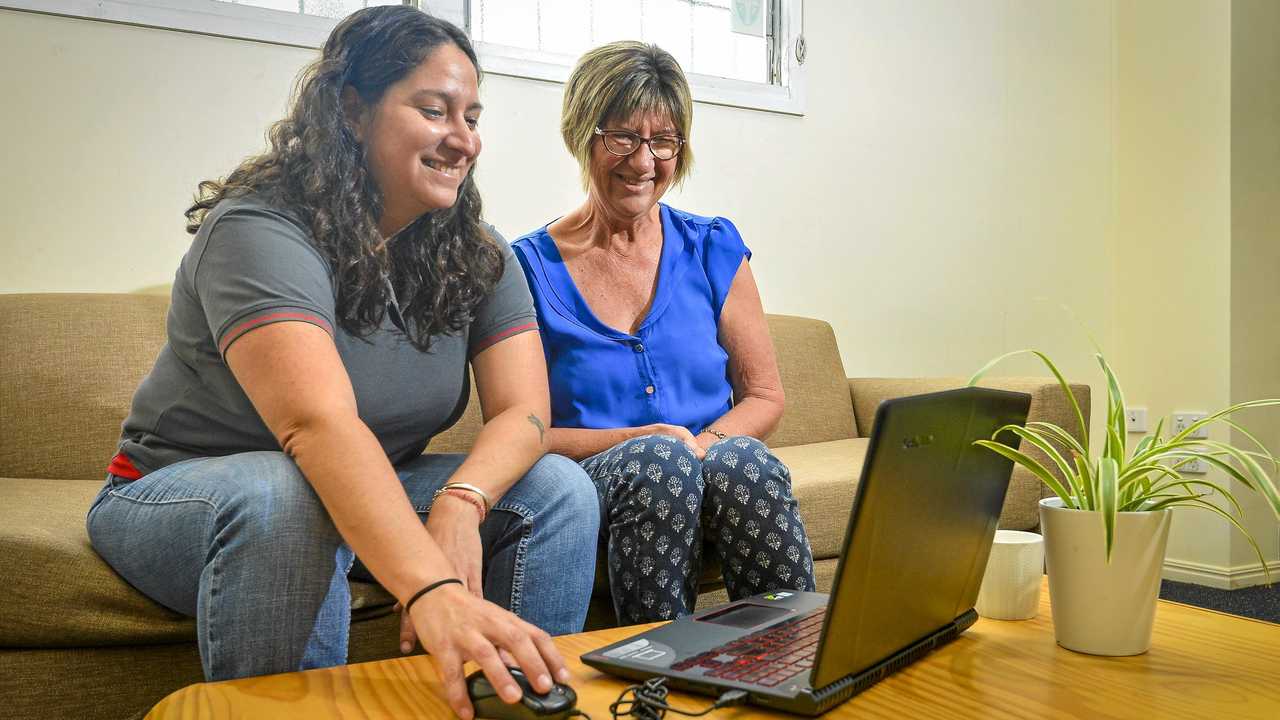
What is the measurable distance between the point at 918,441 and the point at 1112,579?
29cm

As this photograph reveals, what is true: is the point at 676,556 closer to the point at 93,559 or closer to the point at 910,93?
the point at 93,559

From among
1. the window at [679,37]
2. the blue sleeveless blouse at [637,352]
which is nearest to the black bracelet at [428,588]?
the blue sleeveless blouse at [637,352]

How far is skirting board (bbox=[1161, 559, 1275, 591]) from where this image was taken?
3.02 meters

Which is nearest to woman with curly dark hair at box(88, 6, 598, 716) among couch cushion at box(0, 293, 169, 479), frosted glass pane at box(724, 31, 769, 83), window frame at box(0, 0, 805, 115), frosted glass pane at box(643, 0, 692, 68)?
couch cushion at box(0, 293, 169, 479)

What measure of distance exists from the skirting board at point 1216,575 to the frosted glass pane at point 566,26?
2.29 m

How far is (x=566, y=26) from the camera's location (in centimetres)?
261

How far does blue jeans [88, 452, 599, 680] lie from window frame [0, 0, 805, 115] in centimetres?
121

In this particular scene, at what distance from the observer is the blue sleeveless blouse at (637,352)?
170cm

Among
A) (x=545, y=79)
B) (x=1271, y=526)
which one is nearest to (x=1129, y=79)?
(x=1271, y=526)

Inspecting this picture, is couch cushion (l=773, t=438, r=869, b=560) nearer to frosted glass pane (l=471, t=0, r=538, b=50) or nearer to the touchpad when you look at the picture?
the touchpad

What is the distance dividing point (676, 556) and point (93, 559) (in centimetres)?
71

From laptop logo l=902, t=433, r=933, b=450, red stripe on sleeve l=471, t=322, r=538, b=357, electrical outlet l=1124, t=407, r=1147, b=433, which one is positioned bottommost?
electrical outlet l=1124, t=407, r=1147, b=433

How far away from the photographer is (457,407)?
4.61 feet

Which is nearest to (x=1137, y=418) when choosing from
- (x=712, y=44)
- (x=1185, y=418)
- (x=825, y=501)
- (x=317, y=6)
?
(x=1185, y=418)
